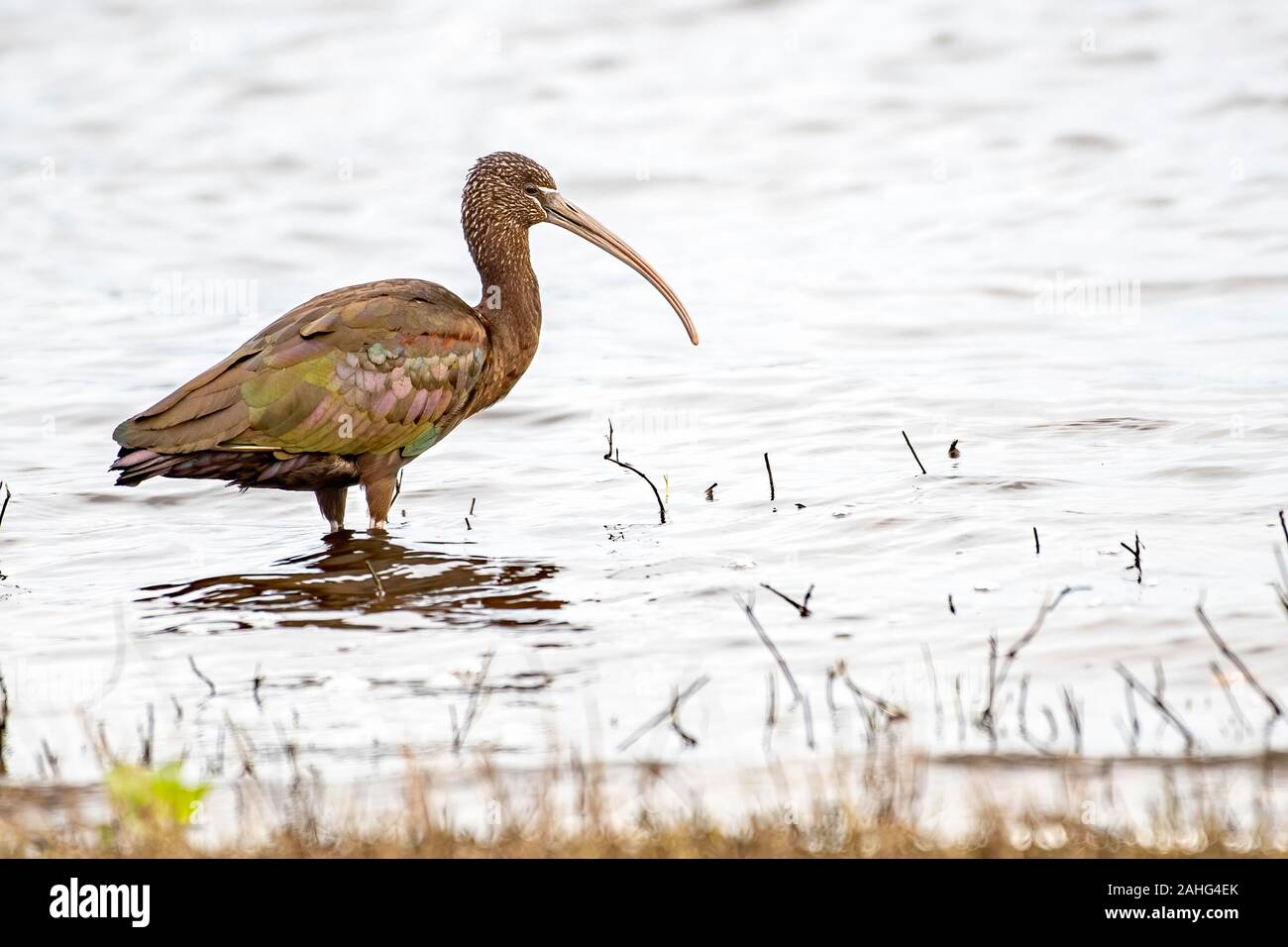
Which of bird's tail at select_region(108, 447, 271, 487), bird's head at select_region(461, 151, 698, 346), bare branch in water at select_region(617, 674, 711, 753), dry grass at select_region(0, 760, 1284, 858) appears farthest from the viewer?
bird's head at select_region(461, 151, 698, 346)

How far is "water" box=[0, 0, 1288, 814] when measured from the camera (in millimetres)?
6605

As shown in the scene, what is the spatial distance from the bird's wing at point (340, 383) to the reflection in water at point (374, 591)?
576 mm

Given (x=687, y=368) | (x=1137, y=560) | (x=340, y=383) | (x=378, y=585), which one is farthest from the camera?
(x=687, y=368)

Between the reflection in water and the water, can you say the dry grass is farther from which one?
the reflection in water

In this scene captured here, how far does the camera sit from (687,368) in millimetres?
13781

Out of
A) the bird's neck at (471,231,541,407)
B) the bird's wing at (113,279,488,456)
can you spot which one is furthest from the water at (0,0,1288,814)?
the bird's neck at (471,231,541,407)

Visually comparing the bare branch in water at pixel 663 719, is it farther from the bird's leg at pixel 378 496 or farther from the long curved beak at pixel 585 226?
the long curved beak at pixel 585 226

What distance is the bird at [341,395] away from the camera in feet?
27.7

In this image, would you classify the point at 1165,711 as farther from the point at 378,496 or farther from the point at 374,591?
the point at 378,496

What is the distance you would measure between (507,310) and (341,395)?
4.00ft

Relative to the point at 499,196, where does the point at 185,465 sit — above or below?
below

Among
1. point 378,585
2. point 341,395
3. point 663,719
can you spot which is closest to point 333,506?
point 341,395
